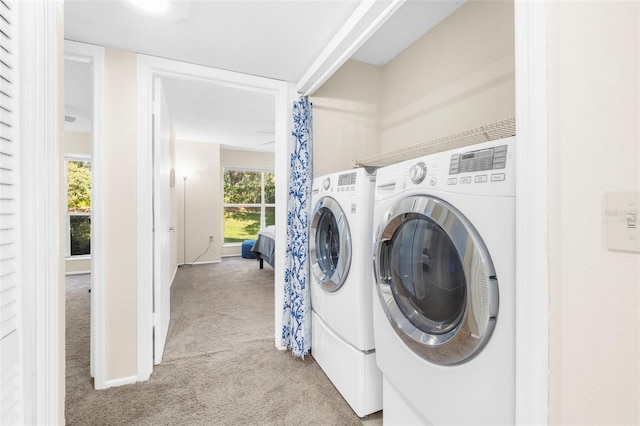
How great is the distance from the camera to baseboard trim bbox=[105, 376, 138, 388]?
71.3 inches

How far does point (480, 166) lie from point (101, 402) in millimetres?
2367

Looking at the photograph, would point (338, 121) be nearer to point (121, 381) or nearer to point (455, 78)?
point (455, 78)

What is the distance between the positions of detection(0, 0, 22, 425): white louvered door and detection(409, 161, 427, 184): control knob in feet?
3.88

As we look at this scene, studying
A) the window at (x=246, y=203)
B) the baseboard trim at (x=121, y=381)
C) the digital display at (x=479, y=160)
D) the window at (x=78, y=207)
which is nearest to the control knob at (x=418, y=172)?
the digital display at (x=479, y=160)

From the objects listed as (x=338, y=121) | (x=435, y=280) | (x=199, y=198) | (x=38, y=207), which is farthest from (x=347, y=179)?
(x=199, y=198)

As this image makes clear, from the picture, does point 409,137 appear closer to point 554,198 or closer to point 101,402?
point 554,198

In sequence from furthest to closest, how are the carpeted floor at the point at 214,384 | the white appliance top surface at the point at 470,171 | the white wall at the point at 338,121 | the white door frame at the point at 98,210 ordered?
the white wall at the point at 338,121
the white door frame at the point at 98,210
the carpeted floor at the point at 214,384
the white appliance top surface at the point at 470,171

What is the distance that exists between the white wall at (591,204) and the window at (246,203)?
582cm

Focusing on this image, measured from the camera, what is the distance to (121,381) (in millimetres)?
1837

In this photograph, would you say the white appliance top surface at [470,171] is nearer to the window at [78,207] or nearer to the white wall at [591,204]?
the white wall at [591,204]

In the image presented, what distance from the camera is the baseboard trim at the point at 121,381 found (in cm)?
181

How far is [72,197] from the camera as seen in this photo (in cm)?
473

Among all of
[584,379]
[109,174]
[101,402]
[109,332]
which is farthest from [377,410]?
[109,174]

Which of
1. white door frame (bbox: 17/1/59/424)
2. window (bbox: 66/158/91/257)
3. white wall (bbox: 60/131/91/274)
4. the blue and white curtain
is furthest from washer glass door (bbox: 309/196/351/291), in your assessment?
window (bbox: 66/158/91/257)
